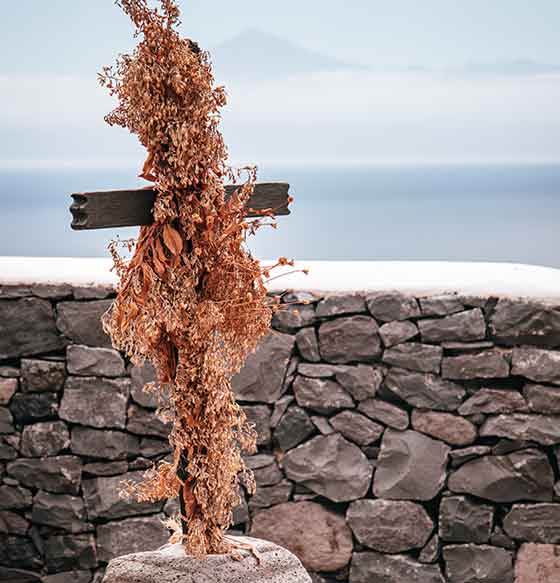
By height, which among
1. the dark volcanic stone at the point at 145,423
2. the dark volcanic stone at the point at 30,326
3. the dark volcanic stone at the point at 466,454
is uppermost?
the dark volcanic stone at the point at 30,326

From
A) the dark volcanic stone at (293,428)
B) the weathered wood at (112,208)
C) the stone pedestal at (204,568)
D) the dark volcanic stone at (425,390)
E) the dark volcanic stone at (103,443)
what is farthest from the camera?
the dark volcanic stone at (103,443)

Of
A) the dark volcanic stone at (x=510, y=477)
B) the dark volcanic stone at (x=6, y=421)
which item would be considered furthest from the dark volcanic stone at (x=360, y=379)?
the dark volcanic stone at (x=6, y=421)

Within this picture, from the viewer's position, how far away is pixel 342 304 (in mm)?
3941

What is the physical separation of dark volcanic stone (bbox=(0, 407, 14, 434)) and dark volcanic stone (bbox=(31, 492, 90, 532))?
0.94 feet

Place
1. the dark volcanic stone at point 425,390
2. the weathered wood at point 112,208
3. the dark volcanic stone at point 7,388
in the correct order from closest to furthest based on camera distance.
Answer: the weathered wood at point 112,208
the dark volcanic stone at point 425,390
the dark volcanic stone at point 7,388

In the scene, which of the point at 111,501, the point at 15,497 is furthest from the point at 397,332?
the point at 15,497

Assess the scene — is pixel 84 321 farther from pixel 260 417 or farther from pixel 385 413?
pixel 385 413

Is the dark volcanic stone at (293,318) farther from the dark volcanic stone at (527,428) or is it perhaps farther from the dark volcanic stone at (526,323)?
the dark volcanic stone at (527,428)

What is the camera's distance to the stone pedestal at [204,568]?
2.73m

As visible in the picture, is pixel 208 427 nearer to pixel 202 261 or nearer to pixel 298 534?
pixel 202 261

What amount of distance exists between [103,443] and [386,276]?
128cm

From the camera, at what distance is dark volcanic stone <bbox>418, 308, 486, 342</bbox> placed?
3854 millimetres

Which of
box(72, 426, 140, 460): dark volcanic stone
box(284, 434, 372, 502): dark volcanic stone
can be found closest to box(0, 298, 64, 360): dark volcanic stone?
Result: box(72, 426, 140, 460): dark volcanic stone

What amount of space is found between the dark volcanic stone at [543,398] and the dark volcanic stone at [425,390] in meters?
0.24
